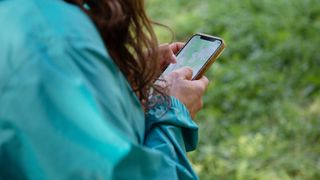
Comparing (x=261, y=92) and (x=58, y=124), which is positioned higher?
(x=58, y=124)

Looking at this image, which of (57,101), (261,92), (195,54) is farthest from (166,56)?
(261,92)

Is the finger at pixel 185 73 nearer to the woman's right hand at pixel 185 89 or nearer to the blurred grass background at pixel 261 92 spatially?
the woman's right hand at pixel 185 89

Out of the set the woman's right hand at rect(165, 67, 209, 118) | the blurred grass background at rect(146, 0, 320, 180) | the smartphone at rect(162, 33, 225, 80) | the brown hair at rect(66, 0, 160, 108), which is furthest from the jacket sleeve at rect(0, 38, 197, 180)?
the blurred grass background at rect(146, 0, 320, 180)

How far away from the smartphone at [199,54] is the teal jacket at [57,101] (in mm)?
516

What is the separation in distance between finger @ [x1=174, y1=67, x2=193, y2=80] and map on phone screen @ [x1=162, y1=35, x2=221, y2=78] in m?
0.06

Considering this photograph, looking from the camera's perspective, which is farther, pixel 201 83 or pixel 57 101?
pixel 201 83

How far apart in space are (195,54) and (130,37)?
0.47m

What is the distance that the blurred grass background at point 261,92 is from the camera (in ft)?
11.8

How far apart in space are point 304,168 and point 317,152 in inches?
6.2

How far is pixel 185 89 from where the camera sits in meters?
1.48

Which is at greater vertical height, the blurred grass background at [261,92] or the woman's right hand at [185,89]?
the woman's right hand at [185,89]

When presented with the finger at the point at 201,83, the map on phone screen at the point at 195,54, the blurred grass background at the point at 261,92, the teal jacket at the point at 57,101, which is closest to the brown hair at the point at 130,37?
the teal jacket at the point at 57,101

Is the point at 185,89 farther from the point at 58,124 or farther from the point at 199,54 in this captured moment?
the point at 58,124

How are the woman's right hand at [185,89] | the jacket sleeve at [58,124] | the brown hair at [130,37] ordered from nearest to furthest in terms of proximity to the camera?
the jacket sleeve at [58,124], the brown hair at [130,37], the woman's right hand at [185,89]
